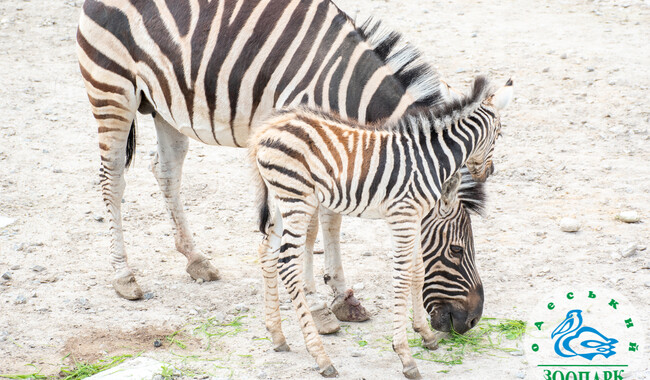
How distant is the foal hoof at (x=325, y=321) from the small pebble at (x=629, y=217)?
128 inches

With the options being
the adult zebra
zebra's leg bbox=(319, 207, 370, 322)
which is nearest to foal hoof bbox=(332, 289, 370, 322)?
zebra's leg bbox=(319, 207, 370, 322)

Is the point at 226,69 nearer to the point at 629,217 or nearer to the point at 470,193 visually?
the point at 470,193

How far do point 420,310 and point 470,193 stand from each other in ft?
3.13

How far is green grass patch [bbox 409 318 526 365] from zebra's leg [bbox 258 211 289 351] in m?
1.01

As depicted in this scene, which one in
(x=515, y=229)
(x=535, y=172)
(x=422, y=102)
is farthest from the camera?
(x=535, y=172)

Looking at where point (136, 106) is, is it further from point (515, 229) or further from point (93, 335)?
point (515, 229)

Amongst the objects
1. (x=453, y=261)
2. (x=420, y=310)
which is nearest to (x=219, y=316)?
(x=420, y=310)

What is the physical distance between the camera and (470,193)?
18.6ft

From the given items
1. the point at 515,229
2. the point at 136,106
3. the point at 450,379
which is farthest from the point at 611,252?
the point at 136,106

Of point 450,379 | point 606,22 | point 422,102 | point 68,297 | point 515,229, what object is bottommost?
point 450,379

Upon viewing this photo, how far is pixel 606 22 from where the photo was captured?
41.5ft

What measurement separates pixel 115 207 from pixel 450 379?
340cm

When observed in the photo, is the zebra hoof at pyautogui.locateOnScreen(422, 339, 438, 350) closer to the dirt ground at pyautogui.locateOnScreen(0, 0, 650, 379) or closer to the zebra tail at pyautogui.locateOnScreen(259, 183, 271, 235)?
the dirt ground at pyautogui.locateOnScreen(0, 0, 650, 379)

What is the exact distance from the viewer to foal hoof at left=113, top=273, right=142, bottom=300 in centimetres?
656
